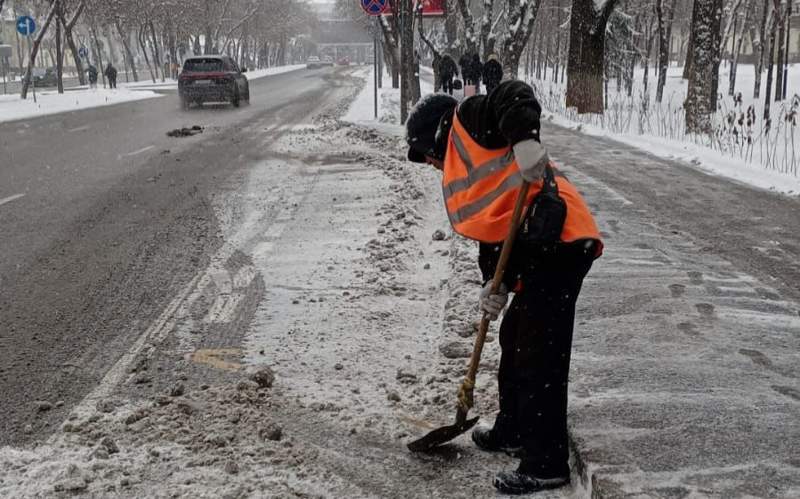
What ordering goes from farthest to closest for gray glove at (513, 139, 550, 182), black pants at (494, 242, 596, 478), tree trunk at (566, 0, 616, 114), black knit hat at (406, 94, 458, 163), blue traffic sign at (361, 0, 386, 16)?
1. tree trunk at (566, 0, 616, 114)
2. blue traffic sign at (361, 0, 386, 16)
3. black knit hat at (406, 94, 458, 163)
4. black pants at (494, 242, 596, 478)
5. gray glove at (513, 139, 550, 182)

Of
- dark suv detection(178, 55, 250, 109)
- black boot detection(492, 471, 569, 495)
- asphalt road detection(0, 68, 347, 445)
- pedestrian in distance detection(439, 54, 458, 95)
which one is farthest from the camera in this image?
pedestrian in distance detection(439, 54, 458, 95)

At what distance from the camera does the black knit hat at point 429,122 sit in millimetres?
2854

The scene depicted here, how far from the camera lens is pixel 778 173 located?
999 centimetres

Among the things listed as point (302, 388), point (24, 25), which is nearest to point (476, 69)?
point (24, 25)

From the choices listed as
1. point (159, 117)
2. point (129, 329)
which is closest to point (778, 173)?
point (129, 329)

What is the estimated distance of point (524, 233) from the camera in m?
2.52

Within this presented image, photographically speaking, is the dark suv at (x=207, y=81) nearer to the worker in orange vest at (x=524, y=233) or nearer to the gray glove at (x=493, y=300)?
the worker in orange vest at (x=524, y=233)

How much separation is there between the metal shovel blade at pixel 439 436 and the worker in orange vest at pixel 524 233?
0.24 metres

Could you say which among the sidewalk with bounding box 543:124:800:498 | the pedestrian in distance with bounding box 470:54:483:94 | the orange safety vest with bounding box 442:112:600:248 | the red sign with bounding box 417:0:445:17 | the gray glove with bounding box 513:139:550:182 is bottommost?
the sidewalk with bounding box 543:124:800:498

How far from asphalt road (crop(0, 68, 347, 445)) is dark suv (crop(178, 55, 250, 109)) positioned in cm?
948

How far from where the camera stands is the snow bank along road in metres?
2.87

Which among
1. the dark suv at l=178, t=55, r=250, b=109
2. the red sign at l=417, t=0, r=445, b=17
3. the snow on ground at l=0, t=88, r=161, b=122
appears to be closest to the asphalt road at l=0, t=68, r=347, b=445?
the dark suv at l=178, t=55, r=250, b=109

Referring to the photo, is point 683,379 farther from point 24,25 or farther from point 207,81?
point 24,25

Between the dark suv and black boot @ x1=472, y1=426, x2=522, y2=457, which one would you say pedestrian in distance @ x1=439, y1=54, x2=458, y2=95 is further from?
black boot @ x1=472, y1=426, x2=522, y2=457
